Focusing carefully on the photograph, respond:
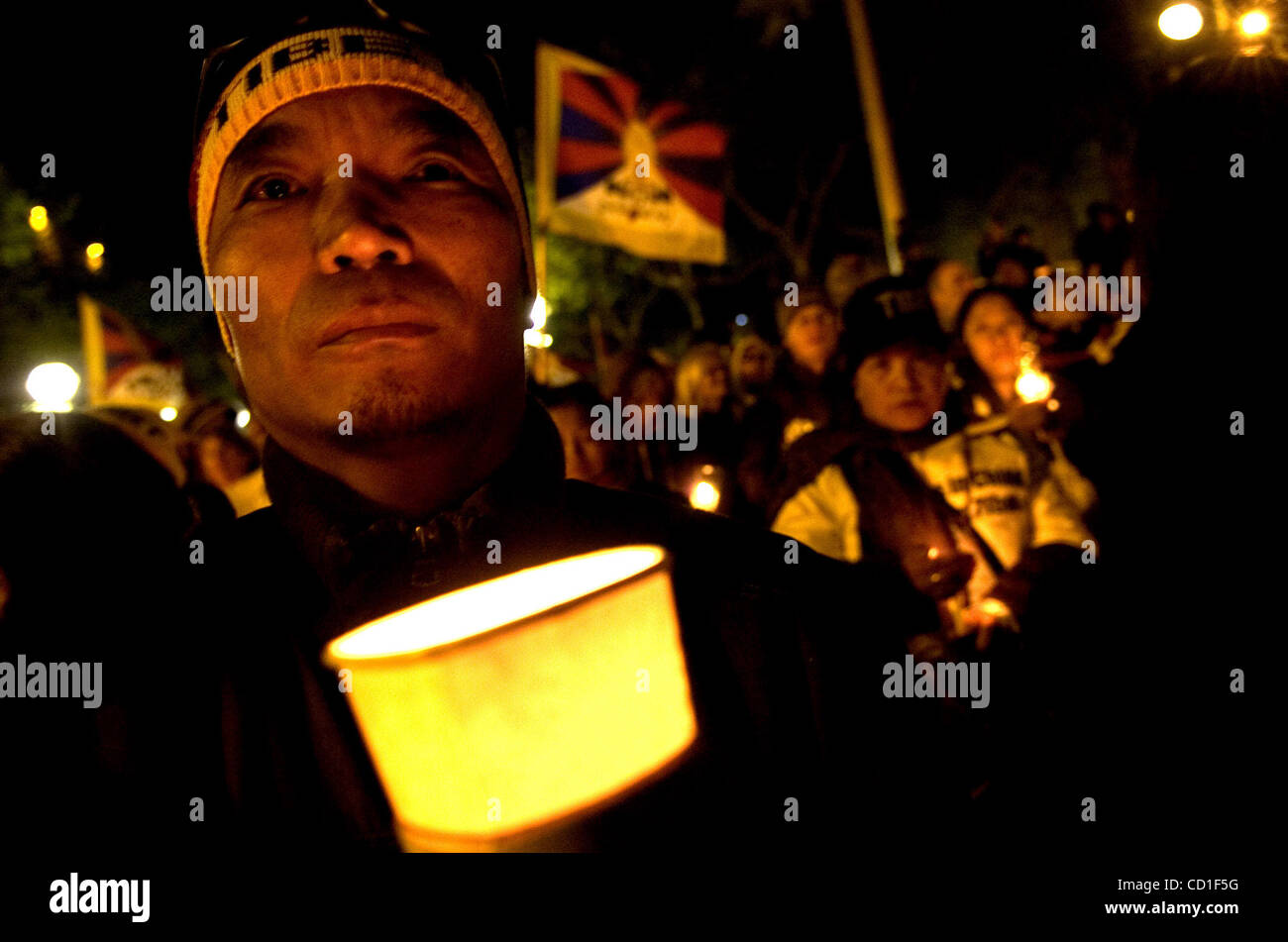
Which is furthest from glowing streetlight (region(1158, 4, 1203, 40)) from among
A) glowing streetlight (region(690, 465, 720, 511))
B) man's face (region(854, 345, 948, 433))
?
glowing streetlight (region(690, 465, 720, 511))

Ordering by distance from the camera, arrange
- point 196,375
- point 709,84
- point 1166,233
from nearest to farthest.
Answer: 1. point 1166,233
2. point 709,84
3. point 196,375

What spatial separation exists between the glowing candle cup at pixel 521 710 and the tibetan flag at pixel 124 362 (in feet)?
34.4

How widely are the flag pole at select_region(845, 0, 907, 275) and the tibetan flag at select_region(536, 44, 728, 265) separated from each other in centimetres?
231

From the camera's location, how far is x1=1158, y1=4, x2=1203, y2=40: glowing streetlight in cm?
568

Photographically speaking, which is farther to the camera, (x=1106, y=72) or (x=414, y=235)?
(x=1106, y=72)

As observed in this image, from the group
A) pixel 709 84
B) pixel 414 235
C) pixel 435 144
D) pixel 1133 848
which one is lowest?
pixel 1133 848

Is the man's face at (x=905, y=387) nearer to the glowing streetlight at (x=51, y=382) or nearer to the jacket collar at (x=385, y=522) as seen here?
the jacket collar at (x=385, y=522)

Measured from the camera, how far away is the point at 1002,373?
460 centimetres

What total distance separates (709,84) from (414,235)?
1005 inches

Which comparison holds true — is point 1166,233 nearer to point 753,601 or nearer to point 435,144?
point 753,601

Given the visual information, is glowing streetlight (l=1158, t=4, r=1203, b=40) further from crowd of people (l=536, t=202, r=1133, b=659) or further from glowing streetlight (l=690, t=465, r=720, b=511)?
glowing streetlight (l=690, t=465, r=720, b=511)

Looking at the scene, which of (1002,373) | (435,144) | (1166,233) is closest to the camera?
(435,144)

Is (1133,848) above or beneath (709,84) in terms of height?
beneath

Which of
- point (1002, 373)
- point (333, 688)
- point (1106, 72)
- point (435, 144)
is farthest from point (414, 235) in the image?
point (1106, 72)
